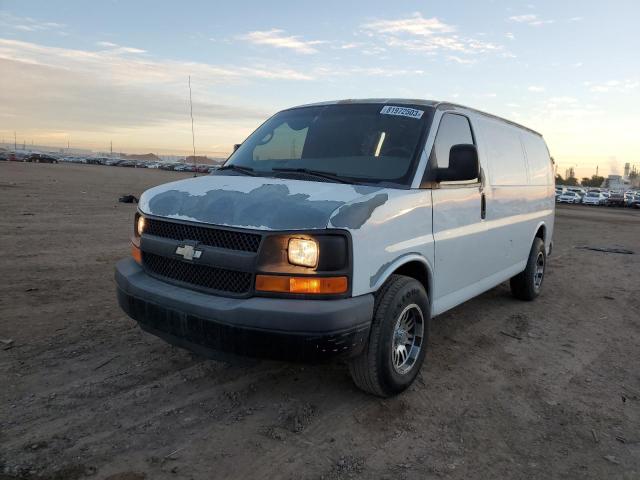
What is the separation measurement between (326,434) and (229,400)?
0.77 m

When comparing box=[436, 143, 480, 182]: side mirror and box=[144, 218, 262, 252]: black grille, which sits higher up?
box=[436, 143, 480, 182]: side mirror

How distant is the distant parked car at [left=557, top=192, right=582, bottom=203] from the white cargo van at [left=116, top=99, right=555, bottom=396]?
51134 mm

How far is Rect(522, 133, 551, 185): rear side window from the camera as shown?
6.30 metres

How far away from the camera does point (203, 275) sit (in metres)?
3.27

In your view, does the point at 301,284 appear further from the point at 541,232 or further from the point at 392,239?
the point at 541,232

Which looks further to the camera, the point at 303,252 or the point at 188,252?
the point at 188,252

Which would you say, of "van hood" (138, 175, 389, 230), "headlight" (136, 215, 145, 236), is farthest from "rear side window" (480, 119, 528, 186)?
"headlight" (136, 215, 145, 236)

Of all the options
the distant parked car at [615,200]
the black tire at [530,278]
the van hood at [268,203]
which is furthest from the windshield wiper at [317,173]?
the distant parked car at [615,200]

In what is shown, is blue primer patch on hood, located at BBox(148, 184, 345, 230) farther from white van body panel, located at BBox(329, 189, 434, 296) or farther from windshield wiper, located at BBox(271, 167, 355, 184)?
windshield wiper, located at BBox(271, 167, 355, 184)

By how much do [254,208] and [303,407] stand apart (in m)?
1.43

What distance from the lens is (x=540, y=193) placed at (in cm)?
662

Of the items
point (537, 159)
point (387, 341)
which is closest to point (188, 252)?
point (387, 341)

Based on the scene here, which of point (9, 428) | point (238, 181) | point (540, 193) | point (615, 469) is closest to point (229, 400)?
point (9, 428)

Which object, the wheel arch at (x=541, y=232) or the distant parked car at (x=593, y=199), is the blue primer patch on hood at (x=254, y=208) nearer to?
the wheel arch at (x=541, y=232)
